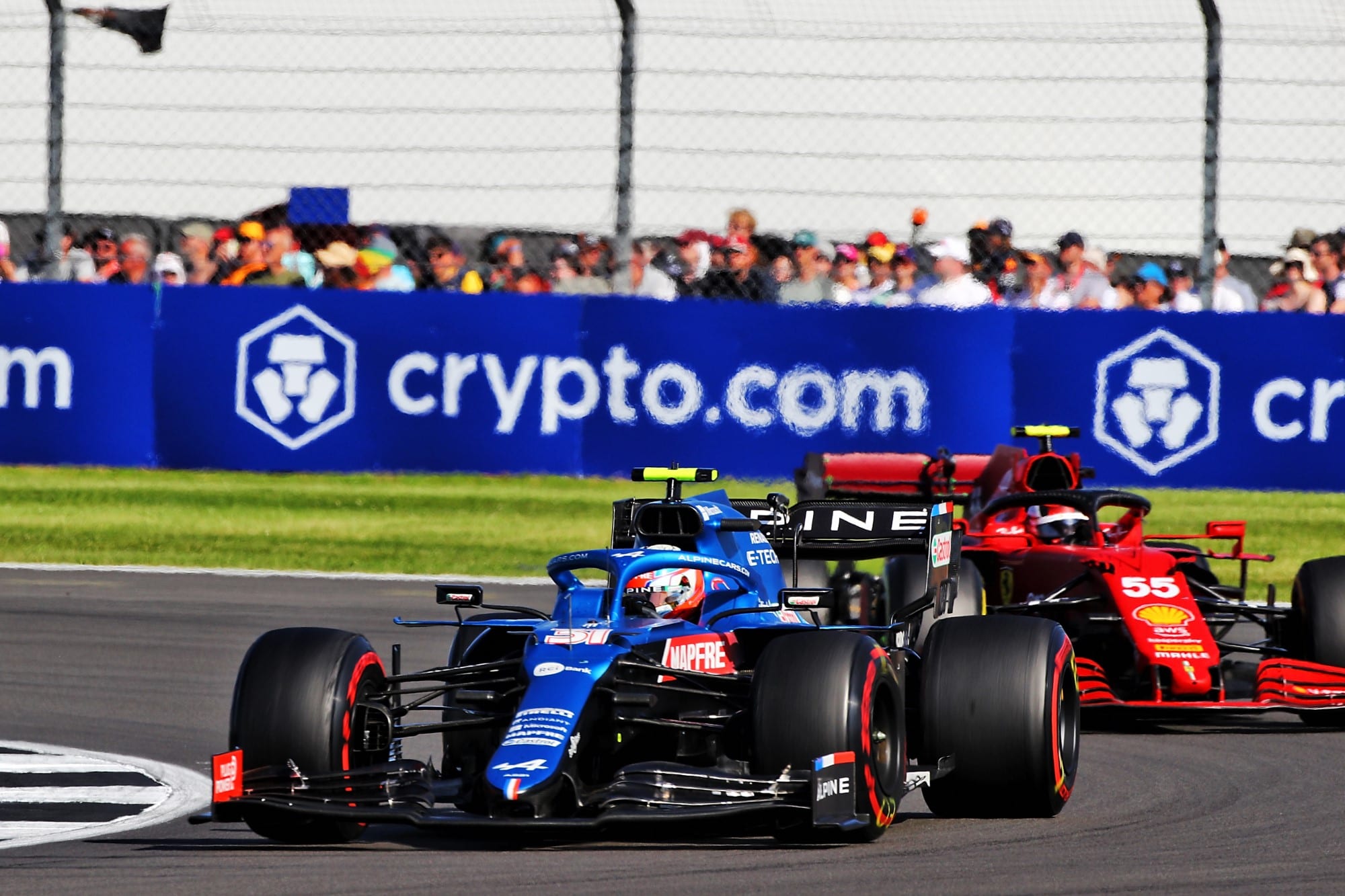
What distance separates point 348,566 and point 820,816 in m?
7.98

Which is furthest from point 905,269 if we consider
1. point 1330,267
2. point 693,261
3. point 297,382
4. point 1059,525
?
point 1059,525

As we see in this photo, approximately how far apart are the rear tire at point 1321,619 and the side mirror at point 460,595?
12.2ft

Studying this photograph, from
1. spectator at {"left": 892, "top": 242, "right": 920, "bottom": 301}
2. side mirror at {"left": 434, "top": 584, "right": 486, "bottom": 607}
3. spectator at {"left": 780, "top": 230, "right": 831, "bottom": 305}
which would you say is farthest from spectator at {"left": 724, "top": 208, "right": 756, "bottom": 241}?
side mirror at {"left": 434, "top": 584, "right": 486, "bottom": 607}

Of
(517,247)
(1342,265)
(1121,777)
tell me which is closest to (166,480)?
(517,247)

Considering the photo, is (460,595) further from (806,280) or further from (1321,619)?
(806,280)

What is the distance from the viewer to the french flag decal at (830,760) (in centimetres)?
631

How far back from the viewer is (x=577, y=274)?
15.6 meters

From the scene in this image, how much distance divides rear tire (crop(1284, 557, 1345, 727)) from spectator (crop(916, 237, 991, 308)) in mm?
5665

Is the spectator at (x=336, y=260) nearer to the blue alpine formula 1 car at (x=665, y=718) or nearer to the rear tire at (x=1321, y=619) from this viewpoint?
the rear tire at (x=1321, y=619)

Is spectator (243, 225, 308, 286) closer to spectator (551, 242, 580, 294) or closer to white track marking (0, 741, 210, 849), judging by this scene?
spectator (551, 242, 580, 294)

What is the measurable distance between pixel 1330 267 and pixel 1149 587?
6548 millimetres

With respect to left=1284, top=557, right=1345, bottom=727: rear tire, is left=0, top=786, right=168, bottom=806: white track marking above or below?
below

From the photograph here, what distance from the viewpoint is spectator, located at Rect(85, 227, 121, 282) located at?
15875 millimetres

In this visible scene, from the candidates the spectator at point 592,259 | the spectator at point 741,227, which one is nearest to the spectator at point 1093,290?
the spectator at point 741,227
